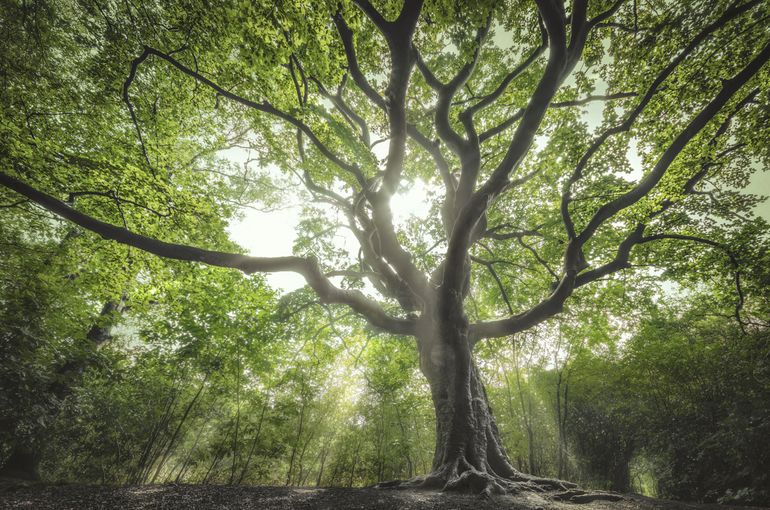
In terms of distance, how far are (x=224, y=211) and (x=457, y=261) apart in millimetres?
4815

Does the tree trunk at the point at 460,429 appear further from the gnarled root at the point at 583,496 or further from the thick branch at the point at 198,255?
the thick branch at the point at 198,255

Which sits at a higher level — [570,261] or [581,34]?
[581,34]

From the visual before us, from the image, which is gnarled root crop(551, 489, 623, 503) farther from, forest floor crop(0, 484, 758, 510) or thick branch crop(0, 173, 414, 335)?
thick branch crop(0, 173, 414, 335)

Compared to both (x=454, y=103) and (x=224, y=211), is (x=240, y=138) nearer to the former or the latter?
(x=224, y=211)

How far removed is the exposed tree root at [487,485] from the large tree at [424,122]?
0.04m

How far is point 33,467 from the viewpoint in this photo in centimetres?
604

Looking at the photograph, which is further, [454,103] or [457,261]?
[454,103]

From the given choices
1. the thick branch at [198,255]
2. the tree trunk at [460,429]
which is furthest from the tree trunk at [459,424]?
the thick branch at [198,255]

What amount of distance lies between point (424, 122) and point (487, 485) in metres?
7.40

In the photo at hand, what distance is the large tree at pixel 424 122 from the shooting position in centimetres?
373

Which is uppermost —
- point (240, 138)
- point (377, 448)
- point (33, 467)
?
point (240, 138)

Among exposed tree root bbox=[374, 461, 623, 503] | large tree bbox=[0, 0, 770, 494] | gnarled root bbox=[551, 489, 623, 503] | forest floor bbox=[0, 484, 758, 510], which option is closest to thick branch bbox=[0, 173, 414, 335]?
large tree bbox=[0, 0, 770, 494]

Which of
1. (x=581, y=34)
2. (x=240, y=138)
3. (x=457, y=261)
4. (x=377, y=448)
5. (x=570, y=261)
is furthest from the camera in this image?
(x=377, y=448)

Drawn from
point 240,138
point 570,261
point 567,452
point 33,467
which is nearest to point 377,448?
point 567,452
